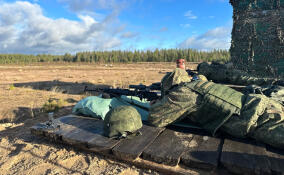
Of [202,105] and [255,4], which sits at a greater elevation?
[255,4]

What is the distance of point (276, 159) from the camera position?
246cm

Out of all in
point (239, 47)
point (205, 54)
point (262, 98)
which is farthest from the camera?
point (205, 54)

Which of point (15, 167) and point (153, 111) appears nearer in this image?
point (15, 167)

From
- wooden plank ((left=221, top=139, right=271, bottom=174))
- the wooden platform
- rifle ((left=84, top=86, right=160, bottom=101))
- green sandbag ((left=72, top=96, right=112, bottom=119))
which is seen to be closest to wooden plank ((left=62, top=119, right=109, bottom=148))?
the wooden platform

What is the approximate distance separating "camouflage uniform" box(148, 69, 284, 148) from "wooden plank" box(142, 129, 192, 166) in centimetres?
32

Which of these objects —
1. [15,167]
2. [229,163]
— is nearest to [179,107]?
[229,163]

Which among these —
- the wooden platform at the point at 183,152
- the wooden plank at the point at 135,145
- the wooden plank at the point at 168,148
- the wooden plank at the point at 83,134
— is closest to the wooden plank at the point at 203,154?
the wooden platform at the point at 183,152

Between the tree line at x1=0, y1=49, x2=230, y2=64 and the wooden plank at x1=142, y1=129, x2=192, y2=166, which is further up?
the tree line at x1=0, y1=49, x2=230, y2=64

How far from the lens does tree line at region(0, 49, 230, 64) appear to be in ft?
215

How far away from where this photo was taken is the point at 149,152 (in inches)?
109

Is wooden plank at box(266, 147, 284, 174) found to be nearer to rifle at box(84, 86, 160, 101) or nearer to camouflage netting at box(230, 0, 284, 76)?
rifle at box(84, 86, 160, 101)

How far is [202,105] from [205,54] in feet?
227

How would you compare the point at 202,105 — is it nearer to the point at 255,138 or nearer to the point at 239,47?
the point at 255,138

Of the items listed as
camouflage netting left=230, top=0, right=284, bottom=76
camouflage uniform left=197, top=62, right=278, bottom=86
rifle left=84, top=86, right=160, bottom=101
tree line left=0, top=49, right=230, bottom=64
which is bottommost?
rifle left=84, top=86, right=160, bottom=101
